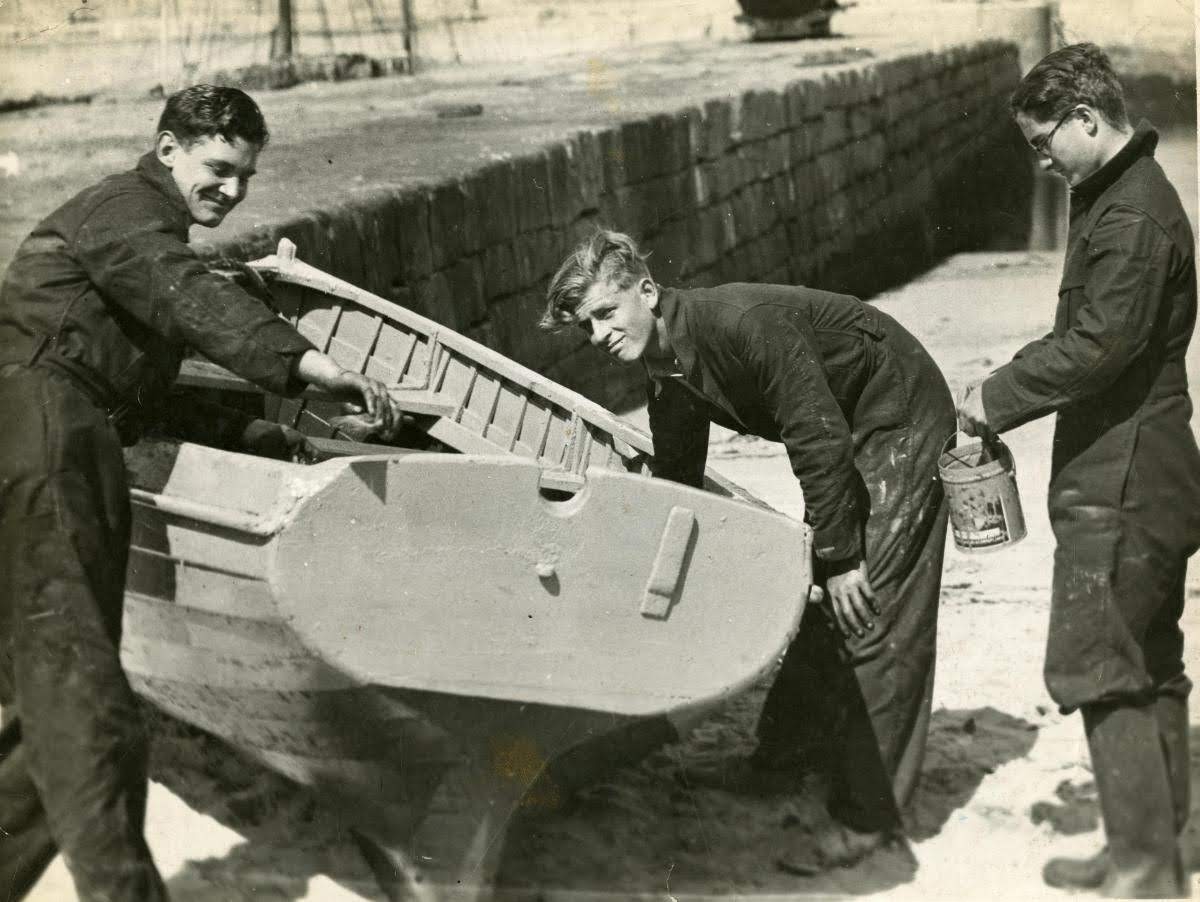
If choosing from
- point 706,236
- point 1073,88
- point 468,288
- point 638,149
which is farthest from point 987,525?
point 706,236

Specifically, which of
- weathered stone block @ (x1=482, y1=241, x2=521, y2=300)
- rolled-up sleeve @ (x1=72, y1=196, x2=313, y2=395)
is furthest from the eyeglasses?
weathered stone block @ (x1=482, y1=241, x2=521, y2=300)

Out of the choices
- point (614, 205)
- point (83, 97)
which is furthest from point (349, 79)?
point (614, 205)

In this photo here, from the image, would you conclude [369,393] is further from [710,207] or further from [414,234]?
[710,207]

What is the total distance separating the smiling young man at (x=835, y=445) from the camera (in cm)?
366

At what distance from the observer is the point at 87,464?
339 cm

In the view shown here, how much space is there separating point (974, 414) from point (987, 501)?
27cm

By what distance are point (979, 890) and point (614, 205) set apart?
5913mm

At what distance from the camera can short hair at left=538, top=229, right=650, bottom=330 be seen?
12.1 ft

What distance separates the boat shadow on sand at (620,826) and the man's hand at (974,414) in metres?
1.20

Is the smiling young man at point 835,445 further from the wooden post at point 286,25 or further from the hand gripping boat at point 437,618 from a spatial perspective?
the wooden post at point 286,25

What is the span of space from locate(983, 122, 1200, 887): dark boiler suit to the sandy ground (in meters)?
0.62

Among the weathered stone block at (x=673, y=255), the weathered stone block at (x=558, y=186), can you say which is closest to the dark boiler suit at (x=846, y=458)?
the weathered stone block at (x=558, y=186)

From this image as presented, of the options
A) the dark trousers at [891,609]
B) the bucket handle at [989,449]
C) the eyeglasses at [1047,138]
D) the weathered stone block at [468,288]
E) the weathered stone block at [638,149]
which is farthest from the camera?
the weathered stone block at [638,149]

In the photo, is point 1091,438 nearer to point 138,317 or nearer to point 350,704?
point 350,704
